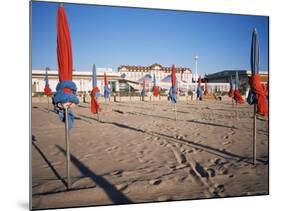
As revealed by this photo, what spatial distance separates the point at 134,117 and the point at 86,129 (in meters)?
0.91

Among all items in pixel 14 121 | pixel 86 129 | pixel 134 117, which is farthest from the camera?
pixel 134 117

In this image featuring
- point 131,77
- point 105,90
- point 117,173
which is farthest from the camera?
point 105,90

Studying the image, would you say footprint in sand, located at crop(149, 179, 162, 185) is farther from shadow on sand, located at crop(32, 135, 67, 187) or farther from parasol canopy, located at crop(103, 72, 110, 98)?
parasol canopy, located at crop(103, 72, 110, 98)

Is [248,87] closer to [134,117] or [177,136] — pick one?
[177,136]

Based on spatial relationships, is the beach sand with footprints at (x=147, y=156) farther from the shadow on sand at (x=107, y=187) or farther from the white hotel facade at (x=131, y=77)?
the white hotel facade at (x=131, y=77)

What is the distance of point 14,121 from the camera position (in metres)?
2.81

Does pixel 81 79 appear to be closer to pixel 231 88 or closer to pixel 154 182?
pixel 154 182

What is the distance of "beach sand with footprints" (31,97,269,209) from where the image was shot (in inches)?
115

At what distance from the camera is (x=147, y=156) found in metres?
3.36

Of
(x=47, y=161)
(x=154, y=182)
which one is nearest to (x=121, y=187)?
(x=154, y=182)

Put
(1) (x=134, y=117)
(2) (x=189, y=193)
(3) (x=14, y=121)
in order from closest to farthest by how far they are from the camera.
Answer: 1. (3) (x=14, y=121)
2. (2) (x=189, y=193)
3. (1) (x=134, y=117)

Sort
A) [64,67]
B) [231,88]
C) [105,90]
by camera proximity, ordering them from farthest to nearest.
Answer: [231,88]
[105,90]
[64,67]

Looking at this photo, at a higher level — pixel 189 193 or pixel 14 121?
pixel 14 121

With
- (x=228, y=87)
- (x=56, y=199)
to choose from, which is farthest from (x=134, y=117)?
(x=56, y=199)
